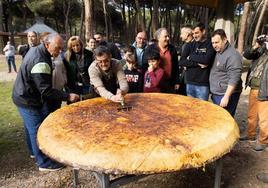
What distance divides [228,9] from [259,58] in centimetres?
527

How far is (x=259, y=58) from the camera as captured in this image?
14.7 feet

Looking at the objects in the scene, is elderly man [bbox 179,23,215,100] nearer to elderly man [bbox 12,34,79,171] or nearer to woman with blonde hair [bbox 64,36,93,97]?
woman with blonde hair [bbox 64,36,93,97]

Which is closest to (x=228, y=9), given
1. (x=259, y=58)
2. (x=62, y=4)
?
(x=259, y=58)

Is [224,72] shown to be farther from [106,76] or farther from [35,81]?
[35,81]

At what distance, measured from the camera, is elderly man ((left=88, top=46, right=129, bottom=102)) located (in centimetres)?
338

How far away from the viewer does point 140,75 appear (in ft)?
14.9

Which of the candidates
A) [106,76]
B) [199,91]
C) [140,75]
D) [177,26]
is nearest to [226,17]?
[199,91]

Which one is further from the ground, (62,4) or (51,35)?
(62,4)

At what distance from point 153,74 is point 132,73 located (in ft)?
1.23

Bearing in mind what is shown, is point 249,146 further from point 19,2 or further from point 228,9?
point 19,2

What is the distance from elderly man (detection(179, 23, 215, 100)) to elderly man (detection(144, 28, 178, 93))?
20 centimetres

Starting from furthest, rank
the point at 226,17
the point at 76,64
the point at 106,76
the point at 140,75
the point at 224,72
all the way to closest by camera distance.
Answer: the point at 226,17 < the point at 76,64 < the point at 140,75 < the point at 224,72 < the point at 106,76

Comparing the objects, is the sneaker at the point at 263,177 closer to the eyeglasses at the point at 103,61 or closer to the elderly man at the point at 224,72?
the elderly man at the point at 224,72

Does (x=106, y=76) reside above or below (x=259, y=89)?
above
